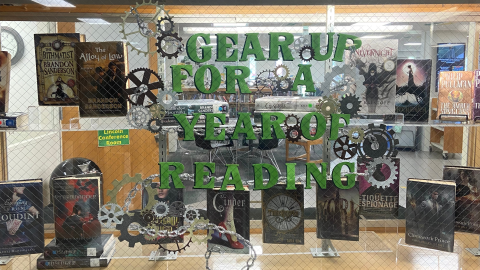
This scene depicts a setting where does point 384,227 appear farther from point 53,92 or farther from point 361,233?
point 53,92

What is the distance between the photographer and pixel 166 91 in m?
1.75

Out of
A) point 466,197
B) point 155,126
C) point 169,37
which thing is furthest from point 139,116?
point 466,197

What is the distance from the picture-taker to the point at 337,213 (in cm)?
189

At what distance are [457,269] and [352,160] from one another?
69 centimetres

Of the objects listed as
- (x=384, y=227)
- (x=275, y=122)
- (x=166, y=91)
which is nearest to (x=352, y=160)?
(x=275, y=122)

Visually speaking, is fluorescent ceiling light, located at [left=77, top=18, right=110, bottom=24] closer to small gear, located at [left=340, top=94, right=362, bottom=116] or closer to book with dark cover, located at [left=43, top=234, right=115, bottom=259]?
book with dark cover, located at [left=43, top=234, right=115, bottom=259]

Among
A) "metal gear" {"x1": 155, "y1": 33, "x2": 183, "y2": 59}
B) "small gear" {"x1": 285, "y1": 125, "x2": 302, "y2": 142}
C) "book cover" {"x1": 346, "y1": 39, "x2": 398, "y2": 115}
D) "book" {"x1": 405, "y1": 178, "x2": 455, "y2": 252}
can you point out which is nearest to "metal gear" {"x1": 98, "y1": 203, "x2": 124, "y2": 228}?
"metal gear" {"x1": 155, "y1": 33, "x2": 183, "y2": 59}

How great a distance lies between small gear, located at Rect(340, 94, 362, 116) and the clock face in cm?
47

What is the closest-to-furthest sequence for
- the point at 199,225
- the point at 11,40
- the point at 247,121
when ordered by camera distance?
the point at 247,121
the point at 199,225
the point at 11,40

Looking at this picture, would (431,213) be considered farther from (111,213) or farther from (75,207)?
(75,207)

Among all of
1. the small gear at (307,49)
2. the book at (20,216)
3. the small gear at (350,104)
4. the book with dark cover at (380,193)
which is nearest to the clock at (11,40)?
the book at (20,216)

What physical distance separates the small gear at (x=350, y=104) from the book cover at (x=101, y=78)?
3.14ft

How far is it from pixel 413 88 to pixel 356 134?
35cm

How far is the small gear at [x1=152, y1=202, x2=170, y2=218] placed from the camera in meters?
1.84
